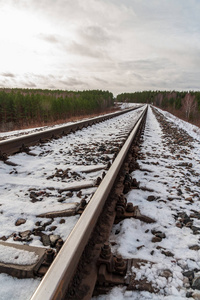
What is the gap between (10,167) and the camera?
A: 11.8 feet

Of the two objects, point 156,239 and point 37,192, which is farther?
point 37,192

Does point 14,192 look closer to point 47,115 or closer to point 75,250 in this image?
point 75,250

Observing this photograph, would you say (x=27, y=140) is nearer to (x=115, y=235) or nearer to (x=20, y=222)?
(x=20, y=222)

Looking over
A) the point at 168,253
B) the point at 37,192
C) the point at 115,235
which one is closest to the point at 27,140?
the point at 37,192

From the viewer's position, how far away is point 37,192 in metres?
2.65

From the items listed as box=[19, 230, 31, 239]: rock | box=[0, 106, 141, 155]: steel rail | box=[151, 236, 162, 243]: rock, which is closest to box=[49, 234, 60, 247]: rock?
box=[19, 230, 31, 239]: rock

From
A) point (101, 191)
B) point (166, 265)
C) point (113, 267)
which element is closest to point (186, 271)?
point (166, 265)

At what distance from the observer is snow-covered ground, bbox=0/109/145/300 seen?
5.63 feet

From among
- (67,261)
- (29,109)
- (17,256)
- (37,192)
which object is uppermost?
(67,261)

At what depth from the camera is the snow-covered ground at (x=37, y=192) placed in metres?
1.71

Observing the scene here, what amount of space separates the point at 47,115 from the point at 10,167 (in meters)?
38.6

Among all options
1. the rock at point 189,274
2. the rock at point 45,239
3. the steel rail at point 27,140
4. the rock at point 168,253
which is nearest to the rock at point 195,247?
the rock at point 168,253

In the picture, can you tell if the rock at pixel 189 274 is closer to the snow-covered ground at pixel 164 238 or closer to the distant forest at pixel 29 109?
the snow-covered ground at pixel 164 238

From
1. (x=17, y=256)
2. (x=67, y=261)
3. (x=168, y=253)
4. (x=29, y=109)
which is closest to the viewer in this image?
(x=67, y=261)
